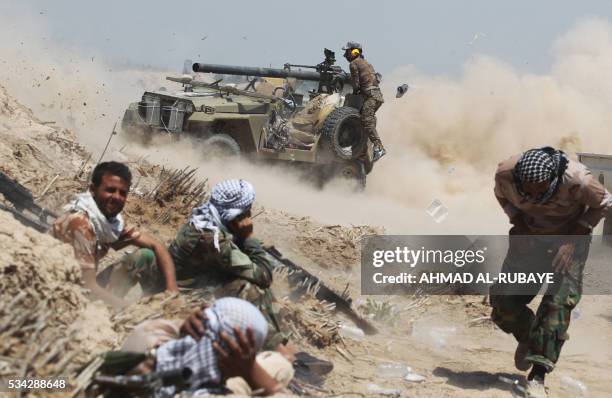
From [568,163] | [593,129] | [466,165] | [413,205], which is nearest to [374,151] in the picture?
[413,205]

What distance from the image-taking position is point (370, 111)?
13.7 m

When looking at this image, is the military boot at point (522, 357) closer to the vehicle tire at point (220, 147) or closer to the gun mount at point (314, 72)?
the vehicle tire at point (220, 147)

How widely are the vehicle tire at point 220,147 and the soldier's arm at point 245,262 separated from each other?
24.6 feet

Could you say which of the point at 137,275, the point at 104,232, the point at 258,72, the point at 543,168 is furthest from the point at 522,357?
the point at 258,72

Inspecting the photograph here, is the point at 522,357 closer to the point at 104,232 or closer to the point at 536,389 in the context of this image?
the point at 536,389

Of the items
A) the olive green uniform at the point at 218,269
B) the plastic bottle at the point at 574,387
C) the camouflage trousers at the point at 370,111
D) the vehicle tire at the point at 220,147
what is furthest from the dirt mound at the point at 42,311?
the camouflage trousers at the point at 370,111

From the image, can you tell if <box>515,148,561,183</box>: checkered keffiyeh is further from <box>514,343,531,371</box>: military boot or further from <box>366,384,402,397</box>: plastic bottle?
<box>366,384,402,397</box>: plastic bottle

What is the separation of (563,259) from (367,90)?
8361mm

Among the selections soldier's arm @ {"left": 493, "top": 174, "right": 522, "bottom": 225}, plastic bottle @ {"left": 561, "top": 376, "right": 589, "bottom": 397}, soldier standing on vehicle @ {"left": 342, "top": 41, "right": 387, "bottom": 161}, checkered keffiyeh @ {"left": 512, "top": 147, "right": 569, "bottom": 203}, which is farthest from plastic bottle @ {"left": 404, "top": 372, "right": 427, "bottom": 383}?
soldier standing on vehicle @ {"left": 342, "top": 41, "right": 387, "bottom": 161}

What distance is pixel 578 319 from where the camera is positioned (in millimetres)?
8422

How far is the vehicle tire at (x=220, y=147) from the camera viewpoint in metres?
12.6

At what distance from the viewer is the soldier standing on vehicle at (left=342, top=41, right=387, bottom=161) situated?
45.0 ft

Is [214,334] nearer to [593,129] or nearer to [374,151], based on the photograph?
[374,151]

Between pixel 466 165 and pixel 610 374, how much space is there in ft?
39.4
